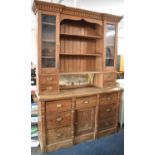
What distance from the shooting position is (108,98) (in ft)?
8.61

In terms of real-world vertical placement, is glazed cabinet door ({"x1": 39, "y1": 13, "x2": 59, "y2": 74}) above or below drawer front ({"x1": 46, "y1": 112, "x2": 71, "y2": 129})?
above

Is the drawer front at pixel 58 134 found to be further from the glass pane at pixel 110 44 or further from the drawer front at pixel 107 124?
the glass pane at pixel 110 44

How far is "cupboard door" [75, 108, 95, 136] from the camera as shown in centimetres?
240

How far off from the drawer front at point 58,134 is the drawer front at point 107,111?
1.90 ft

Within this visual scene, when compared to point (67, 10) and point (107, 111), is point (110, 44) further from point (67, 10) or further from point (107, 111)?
point (107, 111)

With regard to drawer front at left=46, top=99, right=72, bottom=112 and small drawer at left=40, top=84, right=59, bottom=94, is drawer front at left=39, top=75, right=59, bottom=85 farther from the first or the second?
drawer front at left=46, top=99, right=72, bottom=112

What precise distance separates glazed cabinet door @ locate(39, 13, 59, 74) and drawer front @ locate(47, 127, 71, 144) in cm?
82

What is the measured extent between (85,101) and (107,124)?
66 cm

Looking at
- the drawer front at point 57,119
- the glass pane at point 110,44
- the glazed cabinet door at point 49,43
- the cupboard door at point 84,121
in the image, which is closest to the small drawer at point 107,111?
the cupboard door at point 84,121

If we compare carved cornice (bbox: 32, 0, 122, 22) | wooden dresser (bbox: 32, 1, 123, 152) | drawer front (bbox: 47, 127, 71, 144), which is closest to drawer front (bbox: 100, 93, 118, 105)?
wooden dresser (bbox: 32, 1, 123, 152)

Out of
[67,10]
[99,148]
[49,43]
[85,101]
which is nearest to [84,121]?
[85,101]

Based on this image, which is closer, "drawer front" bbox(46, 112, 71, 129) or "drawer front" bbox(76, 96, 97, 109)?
"drawer front" bbox(46, 112, 71, 129)
